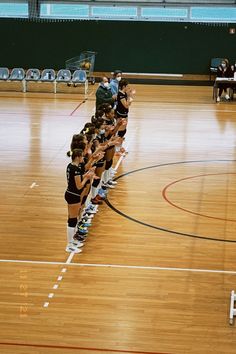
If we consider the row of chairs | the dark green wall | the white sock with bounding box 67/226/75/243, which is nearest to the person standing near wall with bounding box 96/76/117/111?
the white sock with bounding box 67/226/75/243

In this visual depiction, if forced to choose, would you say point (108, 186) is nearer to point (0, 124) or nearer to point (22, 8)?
point (0, 124)

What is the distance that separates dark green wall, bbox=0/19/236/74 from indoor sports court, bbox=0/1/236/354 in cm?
1082

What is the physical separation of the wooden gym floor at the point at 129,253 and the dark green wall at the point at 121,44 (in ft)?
43.9

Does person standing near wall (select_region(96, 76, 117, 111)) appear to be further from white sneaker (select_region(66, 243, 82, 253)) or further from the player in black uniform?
white sneaker (select_region(66, 243, 82, 253))

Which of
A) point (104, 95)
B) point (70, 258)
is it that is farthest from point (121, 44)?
point (70, 258)

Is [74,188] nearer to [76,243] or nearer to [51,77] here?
[76,243]

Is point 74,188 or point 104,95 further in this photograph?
point 104,95

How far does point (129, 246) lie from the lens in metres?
11.3

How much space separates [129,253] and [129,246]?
1.09 feet

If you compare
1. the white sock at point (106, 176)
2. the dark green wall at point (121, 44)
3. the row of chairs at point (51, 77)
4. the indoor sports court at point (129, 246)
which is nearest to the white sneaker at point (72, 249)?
the indoor sports court at point (129, 246)

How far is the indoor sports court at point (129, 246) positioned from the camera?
8328mm

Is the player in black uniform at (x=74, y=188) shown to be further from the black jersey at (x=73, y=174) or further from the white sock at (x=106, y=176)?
the white sock at (x=106, y=176)

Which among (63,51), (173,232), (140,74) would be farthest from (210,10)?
(173,232)

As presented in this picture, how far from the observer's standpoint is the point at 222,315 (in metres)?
8.79
